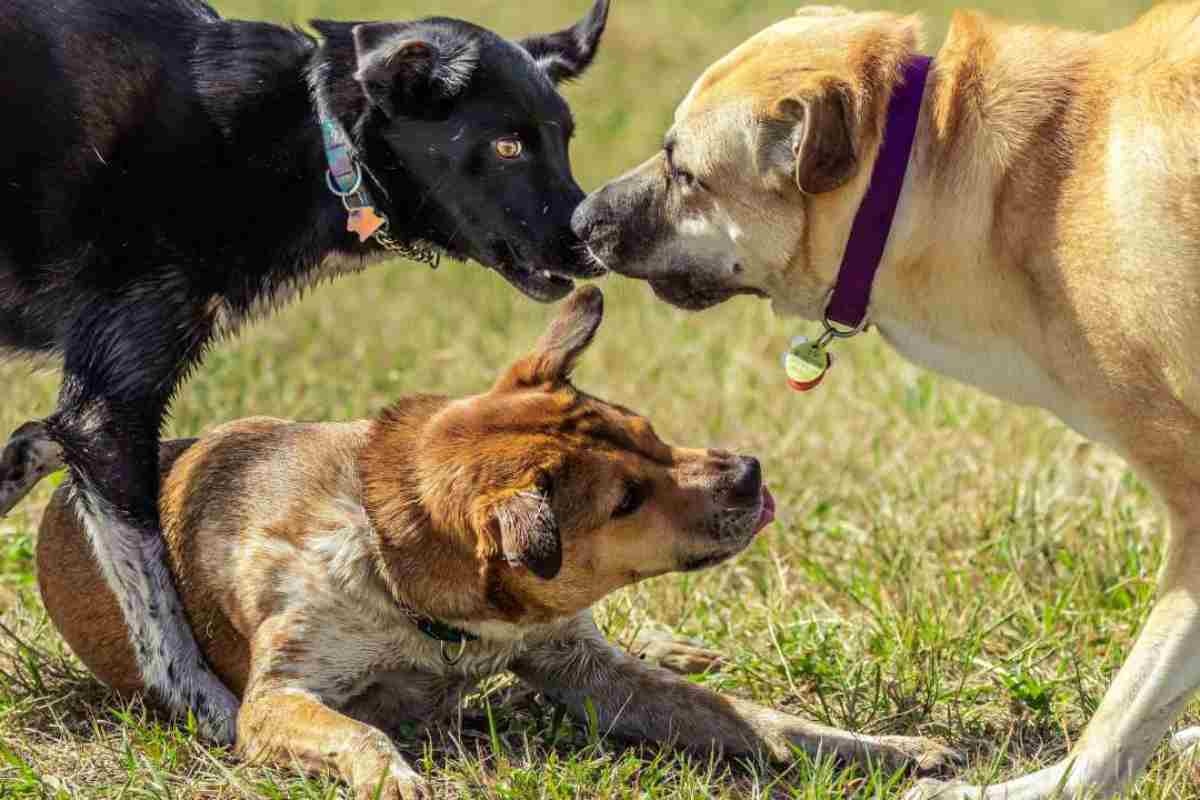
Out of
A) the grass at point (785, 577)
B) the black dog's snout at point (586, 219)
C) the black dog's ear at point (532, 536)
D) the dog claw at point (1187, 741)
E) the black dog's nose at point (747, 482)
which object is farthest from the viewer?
the black dog's snout at point (586, 219)

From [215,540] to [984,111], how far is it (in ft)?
8.01

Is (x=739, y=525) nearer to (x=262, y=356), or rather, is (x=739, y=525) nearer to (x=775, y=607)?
(x=775, y=607)

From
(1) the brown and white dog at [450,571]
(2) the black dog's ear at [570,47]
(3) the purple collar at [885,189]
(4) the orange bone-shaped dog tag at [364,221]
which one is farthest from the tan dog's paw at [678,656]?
(2) the black dog's ear at [570,47]

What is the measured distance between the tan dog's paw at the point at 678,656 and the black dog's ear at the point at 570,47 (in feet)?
6.88

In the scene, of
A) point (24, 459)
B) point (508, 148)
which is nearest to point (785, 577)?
point (508, 148)

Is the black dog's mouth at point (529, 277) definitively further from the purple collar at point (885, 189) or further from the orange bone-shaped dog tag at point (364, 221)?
the purple collar at point (885, 189)

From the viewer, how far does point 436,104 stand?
519 centimetres

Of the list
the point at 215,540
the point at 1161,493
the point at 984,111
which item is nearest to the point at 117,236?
the point at 215,540

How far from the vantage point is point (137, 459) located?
15.6 feet

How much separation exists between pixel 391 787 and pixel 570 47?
3026mm

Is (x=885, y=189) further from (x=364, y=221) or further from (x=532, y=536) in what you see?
(x=364, y=221)

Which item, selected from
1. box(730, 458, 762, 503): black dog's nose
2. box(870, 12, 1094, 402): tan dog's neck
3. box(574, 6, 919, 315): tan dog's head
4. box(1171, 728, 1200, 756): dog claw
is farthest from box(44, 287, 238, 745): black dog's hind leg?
box(1171, 728, 1200, 756): dog claw

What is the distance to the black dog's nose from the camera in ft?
14.2

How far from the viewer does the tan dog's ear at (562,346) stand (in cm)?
452
